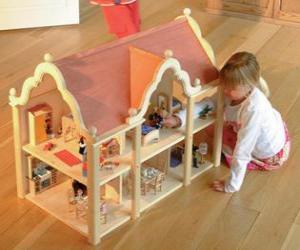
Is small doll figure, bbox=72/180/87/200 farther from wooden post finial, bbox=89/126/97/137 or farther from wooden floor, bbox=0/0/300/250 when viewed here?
wooden post finial, bbox=89/126/97/137

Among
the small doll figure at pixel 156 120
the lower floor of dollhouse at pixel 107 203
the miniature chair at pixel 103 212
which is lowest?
the lower floor of dollhouse at pixel 107 203

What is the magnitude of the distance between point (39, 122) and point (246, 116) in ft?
2.22

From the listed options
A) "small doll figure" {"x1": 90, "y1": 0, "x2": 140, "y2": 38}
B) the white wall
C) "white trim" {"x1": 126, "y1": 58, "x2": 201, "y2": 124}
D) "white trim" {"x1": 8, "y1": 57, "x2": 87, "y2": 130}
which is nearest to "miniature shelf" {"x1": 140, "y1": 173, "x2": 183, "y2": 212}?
"white trim" {"x1": 126, "y1": 58, "x2": 201, "y2": 124}

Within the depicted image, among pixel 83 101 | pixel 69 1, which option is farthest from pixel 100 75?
pixel 69 1

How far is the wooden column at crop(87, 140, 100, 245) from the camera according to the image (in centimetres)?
171

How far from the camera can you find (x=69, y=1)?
3494 millimetres

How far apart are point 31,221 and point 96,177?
1.11 feet

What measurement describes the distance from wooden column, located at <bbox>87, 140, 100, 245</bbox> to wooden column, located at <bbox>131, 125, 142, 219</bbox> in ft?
0.48

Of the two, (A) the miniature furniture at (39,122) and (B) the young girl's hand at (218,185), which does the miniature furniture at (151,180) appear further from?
(A) the miniature furniture at (39,122)

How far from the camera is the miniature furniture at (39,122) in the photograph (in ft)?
6.39

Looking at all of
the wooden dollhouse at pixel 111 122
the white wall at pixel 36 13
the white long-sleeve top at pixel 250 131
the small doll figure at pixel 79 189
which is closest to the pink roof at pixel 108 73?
the wooden dollhouse at pixel 111 122

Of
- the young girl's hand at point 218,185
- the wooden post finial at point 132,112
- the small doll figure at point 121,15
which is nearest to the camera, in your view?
the wooden post finial at point 132,112

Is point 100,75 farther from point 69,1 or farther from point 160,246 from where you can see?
point 69,1

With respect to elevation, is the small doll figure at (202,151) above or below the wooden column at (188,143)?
below
